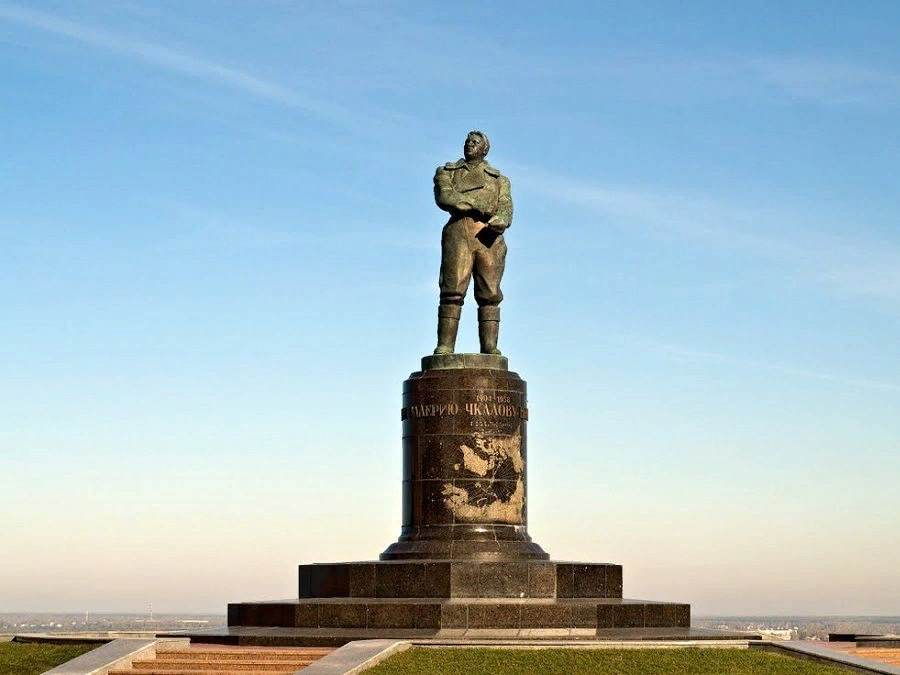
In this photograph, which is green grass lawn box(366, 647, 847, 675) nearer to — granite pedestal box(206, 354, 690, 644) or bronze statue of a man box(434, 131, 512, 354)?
granite pedestal box(206, 354, 690, 644)

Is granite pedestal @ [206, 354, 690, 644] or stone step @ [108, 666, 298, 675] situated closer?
stone step @ [108, 666, 298, 675]

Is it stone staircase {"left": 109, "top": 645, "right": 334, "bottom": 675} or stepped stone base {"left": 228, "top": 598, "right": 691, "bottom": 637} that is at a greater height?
stepped stone base {"left": 228, "top": 598, "right": 691, "bottom": 637}

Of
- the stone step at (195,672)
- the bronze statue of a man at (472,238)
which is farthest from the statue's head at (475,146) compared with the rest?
the stone step at (195,672)

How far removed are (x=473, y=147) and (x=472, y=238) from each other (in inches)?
64.5

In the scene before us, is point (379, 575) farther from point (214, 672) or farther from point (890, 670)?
point (890, 670)

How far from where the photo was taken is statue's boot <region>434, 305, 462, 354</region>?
87.7ft

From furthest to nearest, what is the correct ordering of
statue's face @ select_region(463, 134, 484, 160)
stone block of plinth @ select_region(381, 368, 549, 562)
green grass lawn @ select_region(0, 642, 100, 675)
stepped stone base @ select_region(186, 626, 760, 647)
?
statue's face @ select_region(463, 134, 484, 160), stone block of plinth @ select_region(381, 368, 549, 562), stepped stone base @ select_region(186, 626, 760, 647), green grass lawn @ select_region(0, 642, 100, 675)

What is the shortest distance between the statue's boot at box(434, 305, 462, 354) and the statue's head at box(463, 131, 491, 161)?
272 centimetres

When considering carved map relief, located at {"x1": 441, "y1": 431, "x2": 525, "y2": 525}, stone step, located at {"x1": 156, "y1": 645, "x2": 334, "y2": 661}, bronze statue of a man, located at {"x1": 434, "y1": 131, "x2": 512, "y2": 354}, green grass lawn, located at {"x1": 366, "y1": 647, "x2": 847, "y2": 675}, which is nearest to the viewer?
green grass lawn, located at {"x1": 366, "y1": 647, "x2": 847, "y2": 675}

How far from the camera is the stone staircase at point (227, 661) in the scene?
20109mm

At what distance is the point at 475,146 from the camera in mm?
27094

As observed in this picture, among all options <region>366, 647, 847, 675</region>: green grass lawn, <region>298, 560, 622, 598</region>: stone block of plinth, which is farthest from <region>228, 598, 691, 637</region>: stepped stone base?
<region>366, 647, 847, 675</region>: green grass lawn

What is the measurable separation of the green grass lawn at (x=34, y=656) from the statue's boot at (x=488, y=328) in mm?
8628

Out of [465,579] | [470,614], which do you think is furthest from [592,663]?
[465,579]
